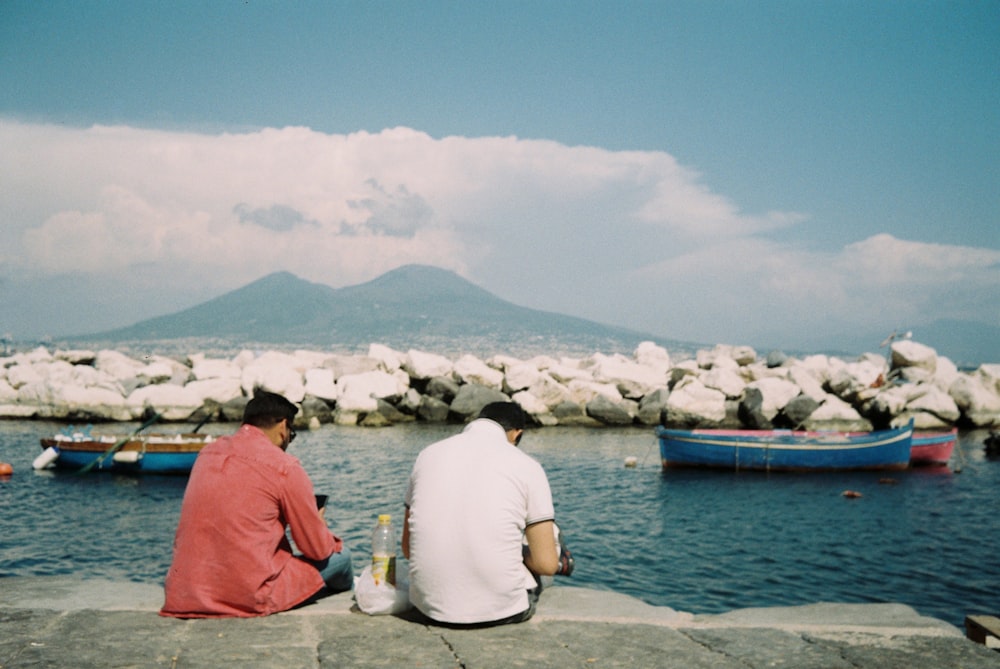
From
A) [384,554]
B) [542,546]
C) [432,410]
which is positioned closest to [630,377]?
[432,410]

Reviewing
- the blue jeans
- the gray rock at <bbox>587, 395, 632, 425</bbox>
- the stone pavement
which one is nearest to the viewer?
the stone pavement

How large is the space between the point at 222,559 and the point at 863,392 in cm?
3473

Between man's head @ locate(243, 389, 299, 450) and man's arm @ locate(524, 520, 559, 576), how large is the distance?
68.4 inches

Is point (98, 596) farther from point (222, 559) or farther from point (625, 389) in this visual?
point (625, 389)

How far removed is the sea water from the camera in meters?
13.9

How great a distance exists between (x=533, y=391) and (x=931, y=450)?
16139 millimetres

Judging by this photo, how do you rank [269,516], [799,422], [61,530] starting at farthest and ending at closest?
[799,422], [61,530], [269,516]

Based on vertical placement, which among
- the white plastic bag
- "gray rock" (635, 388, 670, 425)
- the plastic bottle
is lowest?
the white plastic bag

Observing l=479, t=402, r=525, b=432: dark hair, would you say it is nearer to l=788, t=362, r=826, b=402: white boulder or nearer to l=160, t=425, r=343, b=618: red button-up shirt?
l=160, t=425, r=343, b=618: red button-up shirt

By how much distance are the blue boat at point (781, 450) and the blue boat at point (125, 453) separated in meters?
14.0

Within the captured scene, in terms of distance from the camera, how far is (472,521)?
197 inches

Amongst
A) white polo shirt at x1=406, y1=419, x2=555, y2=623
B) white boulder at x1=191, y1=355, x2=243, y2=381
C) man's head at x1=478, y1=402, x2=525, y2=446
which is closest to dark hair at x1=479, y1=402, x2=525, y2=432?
man's head at x1=478, y1=402, x2=525, y2=446

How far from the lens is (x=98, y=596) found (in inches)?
236

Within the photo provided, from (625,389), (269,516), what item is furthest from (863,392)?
(269,516)
